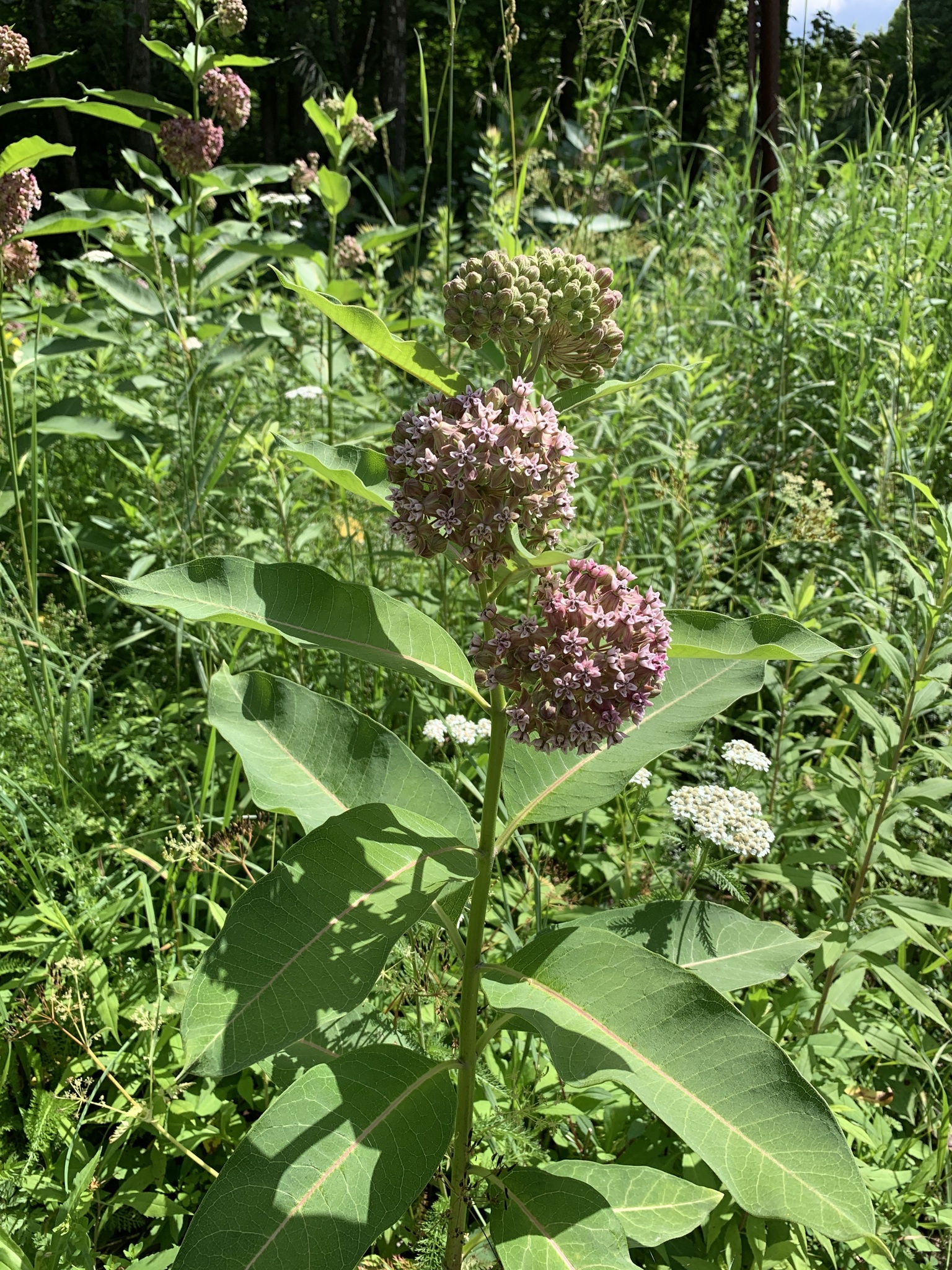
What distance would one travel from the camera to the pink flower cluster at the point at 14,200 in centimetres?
265

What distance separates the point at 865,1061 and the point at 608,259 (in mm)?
3584

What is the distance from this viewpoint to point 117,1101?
1.77 metres

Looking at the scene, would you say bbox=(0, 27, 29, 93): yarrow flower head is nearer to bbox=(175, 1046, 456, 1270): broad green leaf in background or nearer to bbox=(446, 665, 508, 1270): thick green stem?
bbox=(446, 665, 508, 1270): thick green stem

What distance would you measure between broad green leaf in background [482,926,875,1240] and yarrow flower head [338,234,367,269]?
360cm

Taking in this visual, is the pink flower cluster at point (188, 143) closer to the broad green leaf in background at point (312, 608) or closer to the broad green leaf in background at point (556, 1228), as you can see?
the broad green leaf in background at point (312, 608)

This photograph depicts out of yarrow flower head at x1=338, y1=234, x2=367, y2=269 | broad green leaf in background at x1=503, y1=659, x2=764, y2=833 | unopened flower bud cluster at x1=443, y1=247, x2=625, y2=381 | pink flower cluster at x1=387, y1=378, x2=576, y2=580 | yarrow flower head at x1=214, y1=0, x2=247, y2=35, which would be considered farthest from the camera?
yarrow flower head at x1=338, y1=234, x2=367, y2=269

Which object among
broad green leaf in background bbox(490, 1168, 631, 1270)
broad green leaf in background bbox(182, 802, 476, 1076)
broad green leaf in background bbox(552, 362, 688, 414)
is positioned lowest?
broad green leaf in background bbox(490, 1168, 631, 1270)

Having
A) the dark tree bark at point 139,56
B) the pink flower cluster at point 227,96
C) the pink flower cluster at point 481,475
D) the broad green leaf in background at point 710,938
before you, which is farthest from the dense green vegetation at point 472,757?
the dark tree bark at point 139,56

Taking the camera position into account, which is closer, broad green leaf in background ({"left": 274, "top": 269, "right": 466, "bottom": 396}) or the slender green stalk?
broad green leaf in background ({"left": 274, "top": 269, "right": 466, "bottom": 396})

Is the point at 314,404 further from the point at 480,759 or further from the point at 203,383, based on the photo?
the point at 480,759

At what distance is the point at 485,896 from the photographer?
140 cm

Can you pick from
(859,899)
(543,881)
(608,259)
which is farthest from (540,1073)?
(608,259)

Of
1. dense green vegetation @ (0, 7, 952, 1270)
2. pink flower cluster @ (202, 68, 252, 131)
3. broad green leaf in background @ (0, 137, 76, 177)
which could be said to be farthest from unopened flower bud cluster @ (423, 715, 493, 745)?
pink flower cluster @ (202, 68, 252, 131)

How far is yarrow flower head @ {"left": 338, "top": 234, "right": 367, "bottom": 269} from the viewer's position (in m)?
4.11
